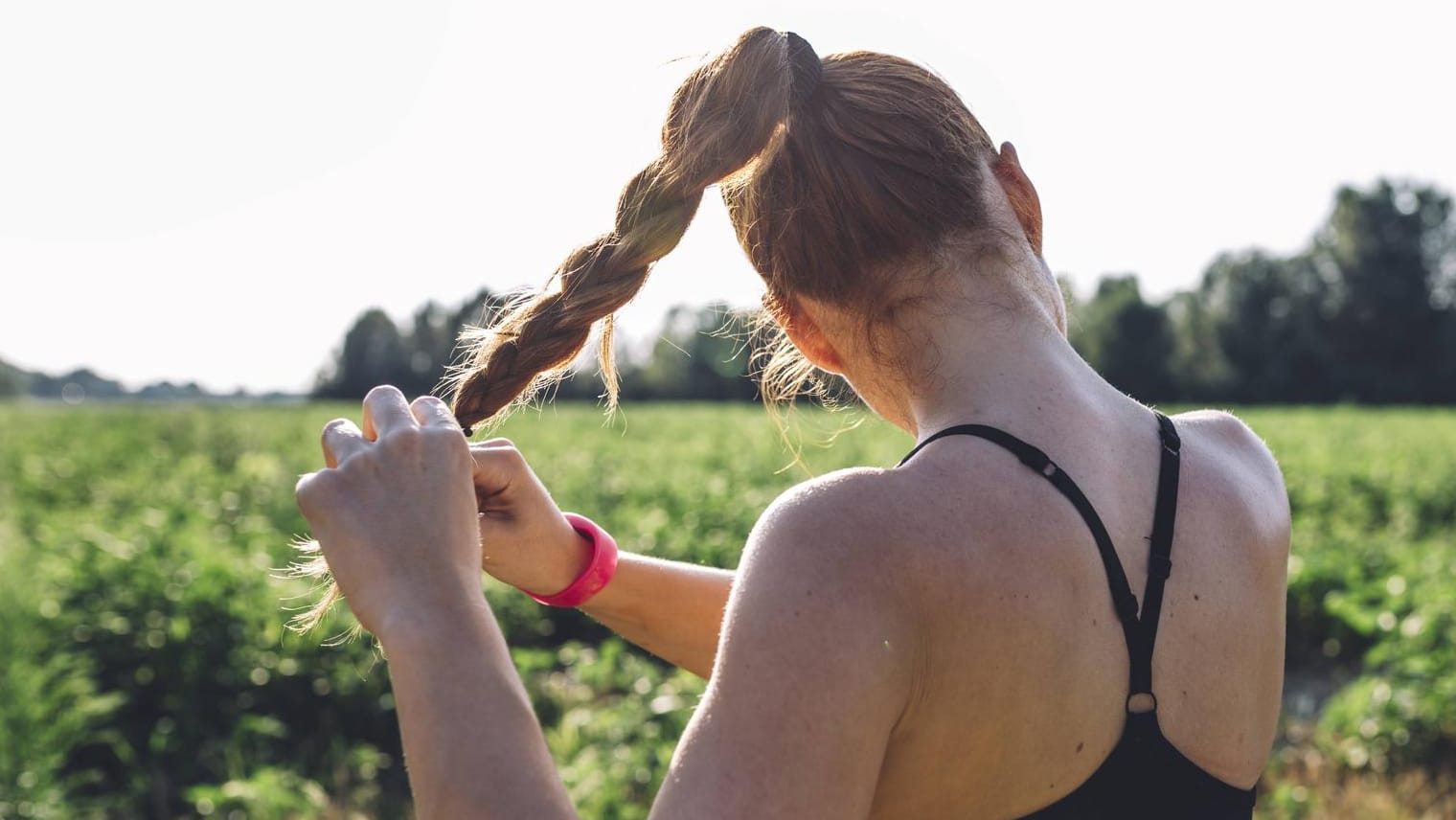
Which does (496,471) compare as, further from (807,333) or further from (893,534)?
(893,534)

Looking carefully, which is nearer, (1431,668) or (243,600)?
(1431,668)

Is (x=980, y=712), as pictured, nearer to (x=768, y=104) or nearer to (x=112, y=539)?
(x=768, y=104)

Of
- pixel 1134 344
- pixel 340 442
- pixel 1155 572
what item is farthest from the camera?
pixel 1134 344

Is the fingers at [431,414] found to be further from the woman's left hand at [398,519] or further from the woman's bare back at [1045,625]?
the woman's bare back at [1045,625]

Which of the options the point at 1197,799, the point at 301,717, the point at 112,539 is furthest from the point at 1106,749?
the point at 112,539

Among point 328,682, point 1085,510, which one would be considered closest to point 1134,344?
point 328,682

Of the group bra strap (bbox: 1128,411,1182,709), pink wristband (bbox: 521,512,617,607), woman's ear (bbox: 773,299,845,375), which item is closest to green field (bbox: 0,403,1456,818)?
pink wristband (bbox: 521,512,617,607)

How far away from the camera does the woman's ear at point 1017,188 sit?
4.47ft

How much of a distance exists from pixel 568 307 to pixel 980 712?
713mm

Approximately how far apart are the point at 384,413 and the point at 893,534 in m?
0.48

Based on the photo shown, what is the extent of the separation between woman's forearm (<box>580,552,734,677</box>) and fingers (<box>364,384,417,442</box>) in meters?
0.68

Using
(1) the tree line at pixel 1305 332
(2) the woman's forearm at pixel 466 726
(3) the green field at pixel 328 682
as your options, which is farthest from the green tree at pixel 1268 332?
(2) the woman's forearm at pixel 466 726

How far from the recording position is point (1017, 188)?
4.49 feet

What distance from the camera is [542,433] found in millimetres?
21812
